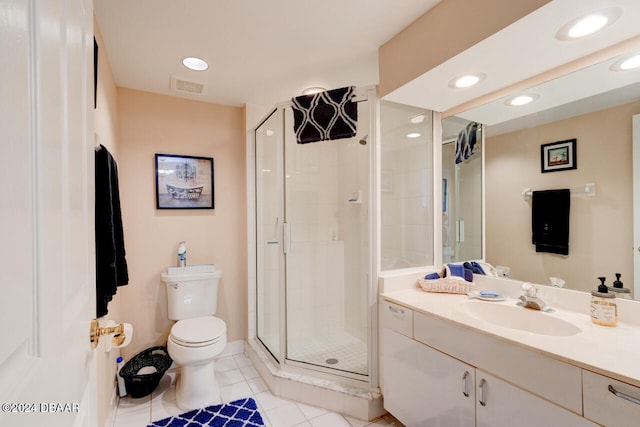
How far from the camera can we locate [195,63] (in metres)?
2.13

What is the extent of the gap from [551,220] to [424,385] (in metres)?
1.11

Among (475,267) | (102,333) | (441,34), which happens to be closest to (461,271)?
(475,267)

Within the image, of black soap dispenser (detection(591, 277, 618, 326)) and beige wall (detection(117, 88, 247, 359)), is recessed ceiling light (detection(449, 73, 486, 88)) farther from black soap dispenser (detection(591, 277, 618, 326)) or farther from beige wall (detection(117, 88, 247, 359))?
beige wall (detection(117, 88, 247, 359))

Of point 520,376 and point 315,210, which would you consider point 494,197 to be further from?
point 315,210

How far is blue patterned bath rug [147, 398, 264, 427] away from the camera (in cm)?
190

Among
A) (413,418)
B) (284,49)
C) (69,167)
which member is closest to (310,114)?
(284,49)

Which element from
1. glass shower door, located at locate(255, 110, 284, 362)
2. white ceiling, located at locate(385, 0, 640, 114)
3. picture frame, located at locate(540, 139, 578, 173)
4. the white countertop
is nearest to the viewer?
the white countertop

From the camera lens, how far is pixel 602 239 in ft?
4.72

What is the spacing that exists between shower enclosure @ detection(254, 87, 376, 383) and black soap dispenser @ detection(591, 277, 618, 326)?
3.58 feet

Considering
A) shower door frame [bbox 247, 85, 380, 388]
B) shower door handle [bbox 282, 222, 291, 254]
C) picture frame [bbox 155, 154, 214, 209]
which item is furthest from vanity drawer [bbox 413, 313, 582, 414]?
picture frame [bbox 155, 154, 214, 209]

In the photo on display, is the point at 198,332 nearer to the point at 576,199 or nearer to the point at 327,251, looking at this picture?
the point at 327,251

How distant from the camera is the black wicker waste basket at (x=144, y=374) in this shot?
2145mm

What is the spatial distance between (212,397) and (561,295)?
2.24 meters

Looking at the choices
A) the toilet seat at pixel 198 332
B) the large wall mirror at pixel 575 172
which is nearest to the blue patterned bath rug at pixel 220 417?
the toilet seat at pixel 198 332
